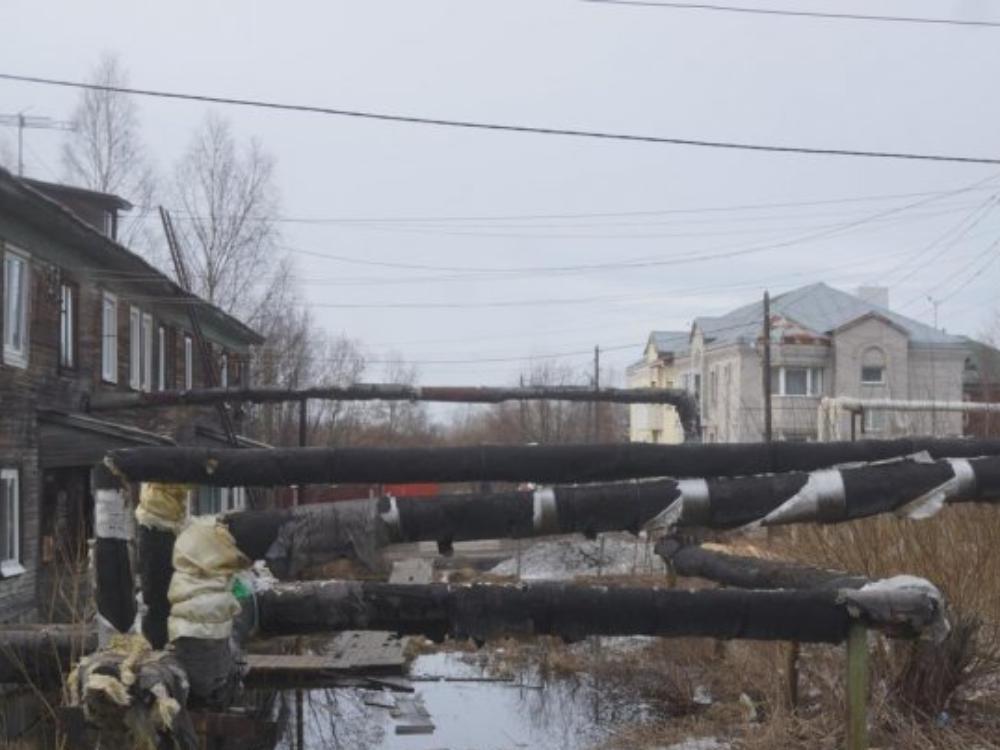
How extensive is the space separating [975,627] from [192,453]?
5062 millimetres

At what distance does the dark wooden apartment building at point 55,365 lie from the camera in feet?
51.8

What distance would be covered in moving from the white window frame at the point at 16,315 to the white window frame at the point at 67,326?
1680 mm

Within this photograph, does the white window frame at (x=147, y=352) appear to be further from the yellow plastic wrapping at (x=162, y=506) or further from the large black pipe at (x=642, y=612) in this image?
the large black pipe at (x=642, y=612)

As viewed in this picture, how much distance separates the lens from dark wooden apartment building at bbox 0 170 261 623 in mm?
15773

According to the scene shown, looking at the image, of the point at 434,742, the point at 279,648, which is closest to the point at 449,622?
the point at 434,742

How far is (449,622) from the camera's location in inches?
185

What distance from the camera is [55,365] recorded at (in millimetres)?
17969

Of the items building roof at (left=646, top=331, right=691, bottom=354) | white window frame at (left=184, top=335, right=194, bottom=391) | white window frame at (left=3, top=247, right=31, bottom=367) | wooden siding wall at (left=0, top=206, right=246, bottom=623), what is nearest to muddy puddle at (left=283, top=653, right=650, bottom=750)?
wooden siding wall at (left=0, top=206, right=246, bottom=623)

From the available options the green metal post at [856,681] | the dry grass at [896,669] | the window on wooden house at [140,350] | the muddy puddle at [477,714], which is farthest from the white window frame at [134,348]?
the green metal post at [856,681]

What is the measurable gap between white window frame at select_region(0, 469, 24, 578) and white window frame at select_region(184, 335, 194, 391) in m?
12.7

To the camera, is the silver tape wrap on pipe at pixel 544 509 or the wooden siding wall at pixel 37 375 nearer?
the silver tape wrap on pipe at pixel 544 509

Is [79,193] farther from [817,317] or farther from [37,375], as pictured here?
[817,317]

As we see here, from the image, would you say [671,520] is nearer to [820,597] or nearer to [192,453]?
[820,597]

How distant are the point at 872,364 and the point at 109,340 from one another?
3452 cm
